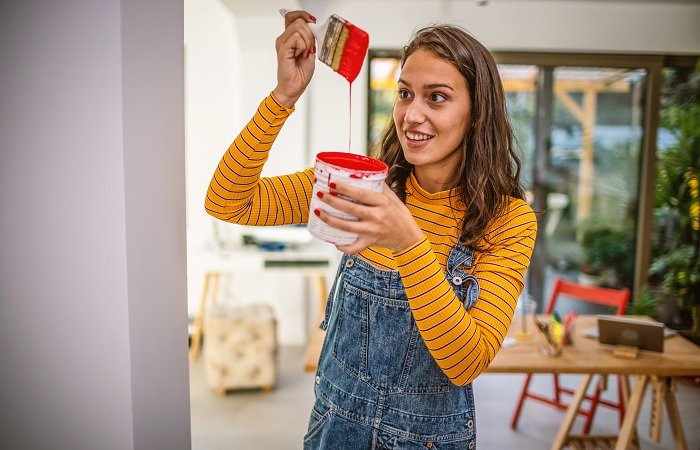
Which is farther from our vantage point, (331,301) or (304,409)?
(304,409)

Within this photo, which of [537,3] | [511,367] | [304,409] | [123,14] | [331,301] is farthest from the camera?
[537,3]

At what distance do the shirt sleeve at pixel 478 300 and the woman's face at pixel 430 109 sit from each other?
0.19 metres

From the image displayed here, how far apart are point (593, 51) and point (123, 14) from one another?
4853mm

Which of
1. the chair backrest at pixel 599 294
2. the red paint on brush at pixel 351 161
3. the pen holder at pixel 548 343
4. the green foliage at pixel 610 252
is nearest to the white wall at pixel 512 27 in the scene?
the green foliage at pixel 610 252

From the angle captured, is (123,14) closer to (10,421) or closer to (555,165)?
(10,421)

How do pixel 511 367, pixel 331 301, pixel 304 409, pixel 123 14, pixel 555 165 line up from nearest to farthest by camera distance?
pixel 123 14, pixel 331 301, pixel 511 367, pixel 304 409, pixel 555 165

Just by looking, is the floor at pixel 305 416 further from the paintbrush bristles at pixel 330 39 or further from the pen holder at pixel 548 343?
the paintbrush bristles at pixel 330 39

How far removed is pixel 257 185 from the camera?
1141 mm

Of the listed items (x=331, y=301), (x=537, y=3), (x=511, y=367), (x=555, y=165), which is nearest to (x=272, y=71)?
A: (x=537, y=3)

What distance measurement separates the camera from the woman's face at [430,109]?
3.50 ft

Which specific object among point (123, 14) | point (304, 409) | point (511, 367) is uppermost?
point (123, 14)

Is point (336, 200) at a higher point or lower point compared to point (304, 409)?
higher

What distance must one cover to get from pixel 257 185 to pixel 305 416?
2719 mm

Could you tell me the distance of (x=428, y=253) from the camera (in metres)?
0.82
